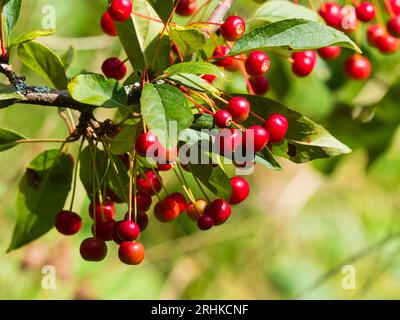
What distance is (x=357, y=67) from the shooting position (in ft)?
5.15

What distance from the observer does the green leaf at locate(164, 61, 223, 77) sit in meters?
0.89

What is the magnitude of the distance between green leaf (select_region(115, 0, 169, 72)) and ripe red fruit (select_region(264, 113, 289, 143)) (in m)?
0.18

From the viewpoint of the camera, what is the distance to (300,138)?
41.5 inches

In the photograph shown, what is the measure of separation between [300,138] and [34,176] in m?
0.45

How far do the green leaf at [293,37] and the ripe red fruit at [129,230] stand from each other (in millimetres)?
275

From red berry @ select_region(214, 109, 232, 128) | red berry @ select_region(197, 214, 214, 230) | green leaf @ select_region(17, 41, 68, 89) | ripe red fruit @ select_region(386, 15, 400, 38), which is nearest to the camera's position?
red berry @ select_region(214, 109, 232, 128)

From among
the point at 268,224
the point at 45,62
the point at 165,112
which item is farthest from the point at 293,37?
the point at 268,224

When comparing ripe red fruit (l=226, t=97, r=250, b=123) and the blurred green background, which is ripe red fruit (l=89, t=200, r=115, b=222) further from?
the blurred green background

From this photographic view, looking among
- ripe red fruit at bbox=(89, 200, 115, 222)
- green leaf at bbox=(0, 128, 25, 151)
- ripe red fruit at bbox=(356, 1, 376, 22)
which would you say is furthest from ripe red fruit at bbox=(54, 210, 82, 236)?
ripe red fruit at bbox=(356, 1, 376, 22)

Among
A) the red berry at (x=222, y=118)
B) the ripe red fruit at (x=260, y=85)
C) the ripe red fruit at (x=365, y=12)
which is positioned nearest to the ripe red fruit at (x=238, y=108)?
the red berry at (x=222, y=118)

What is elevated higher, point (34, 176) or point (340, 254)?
point (34, 176)

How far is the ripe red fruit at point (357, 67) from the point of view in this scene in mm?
1571
